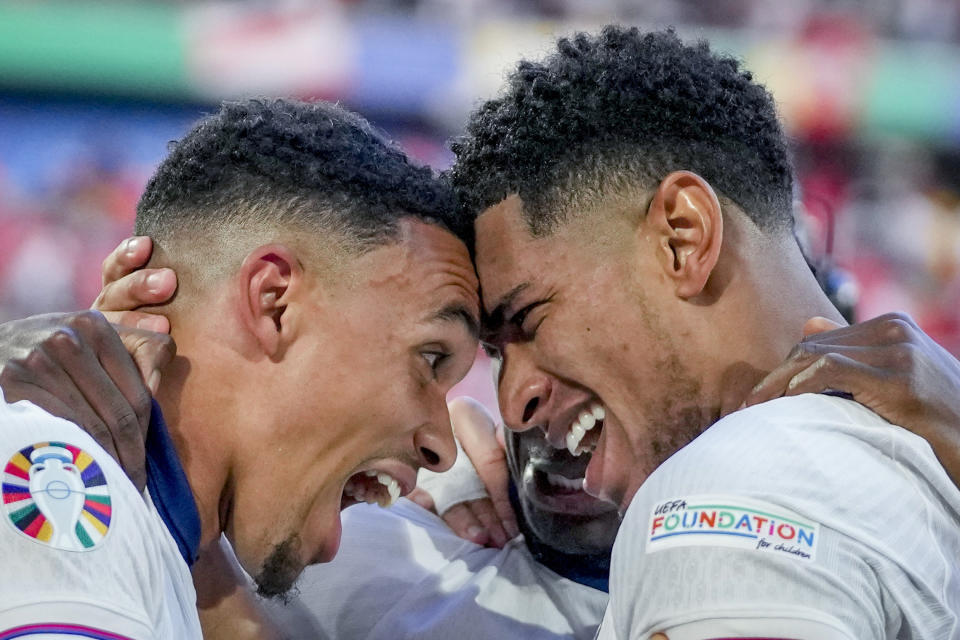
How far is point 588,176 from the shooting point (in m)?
2.49

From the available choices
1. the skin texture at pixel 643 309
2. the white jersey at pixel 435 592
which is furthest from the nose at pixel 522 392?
the white jersey at pixel 435 592

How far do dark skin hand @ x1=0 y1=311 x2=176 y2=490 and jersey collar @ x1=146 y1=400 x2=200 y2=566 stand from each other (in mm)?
42

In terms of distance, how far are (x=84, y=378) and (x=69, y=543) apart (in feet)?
1.35

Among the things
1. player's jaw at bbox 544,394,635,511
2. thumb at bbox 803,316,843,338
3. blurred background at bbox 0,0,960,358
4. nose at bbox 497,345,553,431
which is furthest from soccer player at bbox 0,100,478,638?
blurred background at bbox 0,0,960,358

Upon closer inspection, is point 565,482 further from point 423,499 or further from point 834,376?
point 834,376

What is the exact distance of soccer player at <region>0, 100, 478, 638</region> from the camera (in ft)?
7.56

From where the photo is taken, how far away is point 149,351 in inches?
85.8

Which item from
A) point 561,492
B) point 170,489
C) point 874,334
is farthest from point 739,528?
point 561,492

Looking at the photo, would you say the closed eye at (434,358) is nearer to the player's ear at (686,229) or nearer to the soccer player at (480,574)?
the soccer player at (480,574)

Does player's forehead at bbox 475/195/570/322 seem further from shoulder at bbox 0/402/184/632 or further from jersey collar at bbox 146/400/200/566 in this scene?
shoulder at bbox 0/402/184/632

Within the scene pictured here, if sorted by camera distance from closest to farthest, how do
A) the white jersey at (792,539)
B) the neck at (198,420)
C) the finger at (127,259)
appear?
the white jersey at (792,539)
the neck at (198,420)
the finger at (127,259)

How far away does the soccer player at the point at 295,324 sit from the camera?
2.30 meters

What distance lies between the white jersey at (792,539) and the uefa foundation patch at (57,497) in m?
0.75

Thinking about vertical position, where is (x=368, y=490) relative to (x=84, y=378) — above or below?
above
